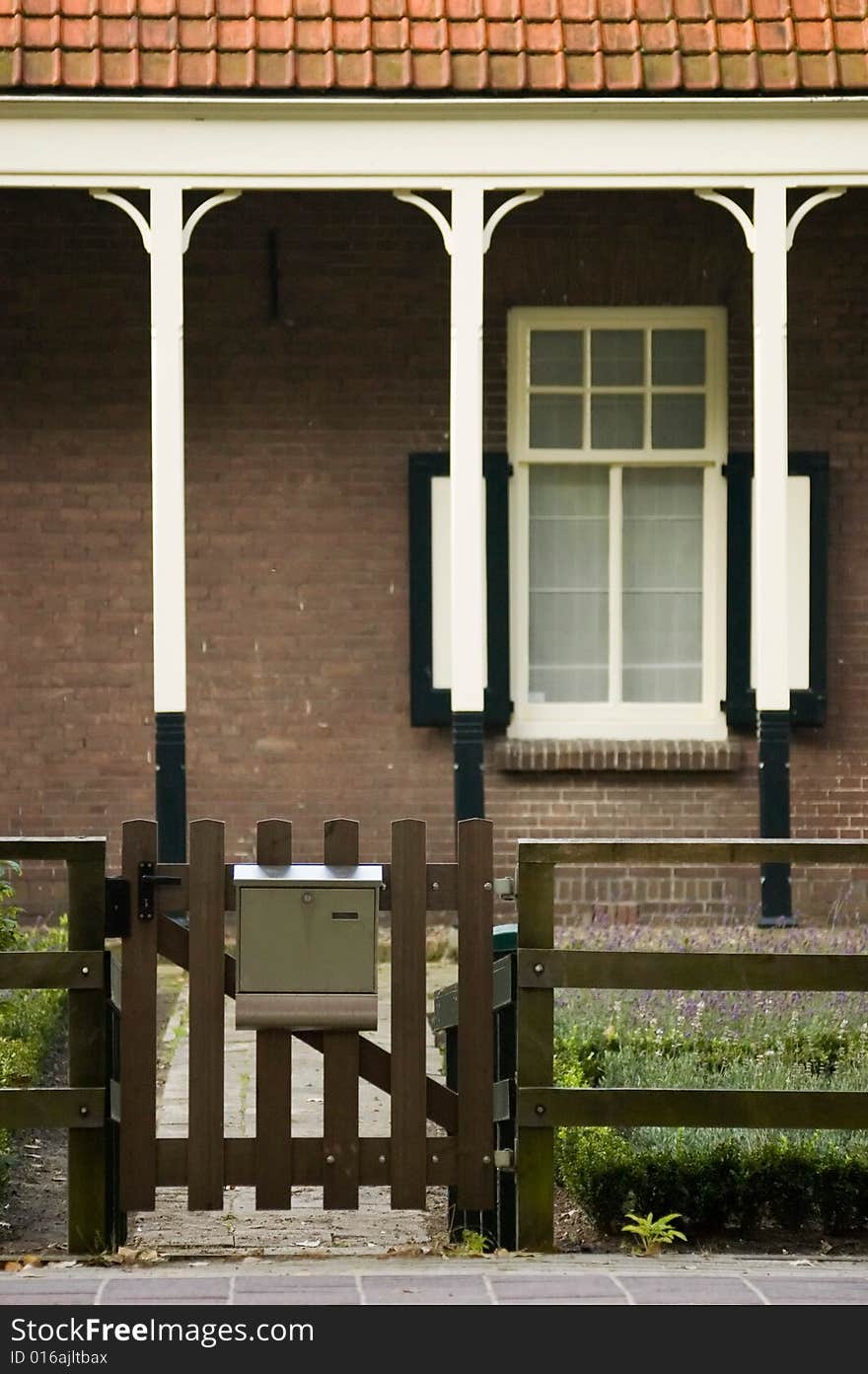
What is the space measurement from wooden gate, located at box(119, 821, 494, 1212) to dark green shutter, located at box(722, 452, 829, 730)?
6192 millimetres

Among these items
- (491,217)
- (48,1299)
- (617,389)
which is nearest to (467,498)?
(491,217)

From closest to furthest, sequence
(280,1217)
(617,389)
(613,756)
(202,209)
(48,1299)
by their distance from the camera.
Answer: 1. (48,1299)
2. (280,1217)
3. (202,209)
4. (613,756)
5. (617,389)

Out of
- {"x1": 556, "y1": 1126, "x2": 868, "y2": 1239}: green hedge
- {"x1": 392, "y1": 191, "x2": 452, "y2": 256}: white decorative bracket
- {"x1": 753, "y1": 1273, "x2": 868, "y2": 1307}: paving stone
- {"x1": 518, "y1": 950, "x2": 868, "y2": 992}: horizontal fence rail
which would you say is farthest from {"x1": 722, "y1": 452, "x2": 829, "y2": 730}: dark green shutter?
{"x1": 753, "y1": 1273, "x2": 868, "y2": 1307}: paving stone

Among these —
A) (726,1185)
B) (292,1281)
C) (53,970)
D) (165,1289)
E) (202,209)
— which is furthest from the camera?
(202,209)

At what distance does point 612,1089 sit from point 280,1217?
118 cm

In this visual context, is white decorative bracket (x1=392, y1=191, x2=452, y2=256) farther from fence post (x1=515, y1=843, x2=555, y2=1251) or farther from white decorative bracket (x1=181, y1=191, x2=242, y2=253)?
fence post (x1=515, y1=843, x2=555, y2=1251)

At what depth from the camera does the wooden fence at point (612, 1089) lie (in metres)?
4.89

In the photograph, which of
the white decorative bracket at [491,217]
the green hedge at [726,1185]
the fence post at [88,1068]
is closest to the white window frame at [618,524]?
the white decorative bracket at [491,217]

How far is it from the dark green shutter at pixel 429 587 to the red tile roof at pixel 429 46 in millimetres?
2221

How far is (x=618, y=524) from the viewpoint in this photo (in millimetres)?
11109

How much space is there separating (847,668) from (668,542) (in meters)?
1.24

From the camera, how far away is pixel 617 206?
1095 centimetres

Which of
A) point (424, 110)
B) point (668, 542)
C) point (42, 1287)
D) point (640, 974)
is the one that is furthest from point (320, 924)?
point (668, 542)

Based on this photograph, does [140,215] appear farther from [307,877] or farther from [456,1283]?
[456,1283]
